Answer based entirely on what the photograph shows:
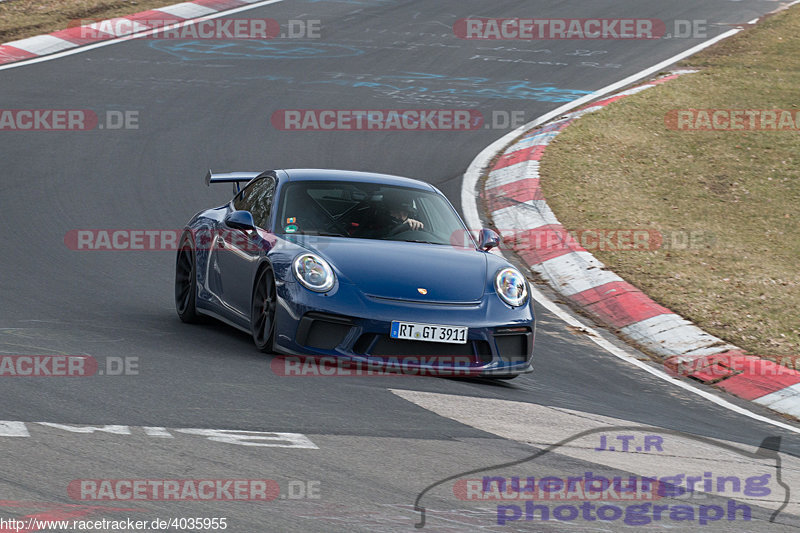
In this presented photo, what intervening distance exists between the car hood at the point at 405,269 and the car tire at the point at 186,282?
1.57m

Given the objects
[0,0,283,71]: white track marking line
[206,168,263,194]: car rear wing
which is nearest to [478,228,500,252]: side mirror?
[206,168,263,194]: car rear wing

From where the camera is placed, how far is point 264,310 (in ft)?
25.2

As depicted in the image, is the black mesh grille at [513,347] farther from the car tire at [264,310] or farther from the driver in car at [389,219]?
the car tire at [264,310]

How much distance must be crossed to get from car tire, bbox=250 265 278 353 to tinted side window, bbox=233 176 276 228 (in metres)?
0.66

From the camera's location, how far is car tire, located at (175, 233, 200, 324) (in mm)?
8992

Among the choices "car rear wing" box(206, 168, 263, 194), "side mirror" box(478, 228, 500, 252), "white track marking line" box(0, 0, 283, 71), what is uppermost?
"white track marking line" box(0, 0, 283, 71)

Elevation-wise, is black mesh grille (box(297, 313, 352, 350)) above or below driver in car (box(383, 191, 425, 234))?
below

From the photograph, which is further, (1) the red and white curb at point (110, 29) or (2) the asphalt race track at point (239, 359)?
(1) the red and white curb at point (110, 29)

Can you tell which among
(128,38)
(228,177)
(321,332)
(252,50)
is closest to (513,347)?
(321,332)

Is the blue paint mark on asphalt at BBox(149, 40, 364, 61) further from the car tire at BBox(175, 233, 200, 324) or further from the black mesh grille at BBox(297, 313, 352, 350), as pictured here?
the black mesh grille at BBox(297, 313, 352, 350)

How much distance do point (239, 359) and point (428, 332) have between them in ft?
4.03

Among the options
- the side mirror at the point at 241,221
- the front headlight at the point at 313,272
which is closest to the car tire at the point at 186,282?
the side mirror at the point at 241,221

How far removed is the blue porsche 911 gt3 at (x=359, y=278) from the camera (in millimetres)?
7234

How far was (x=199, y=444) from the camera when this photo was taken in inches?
211
